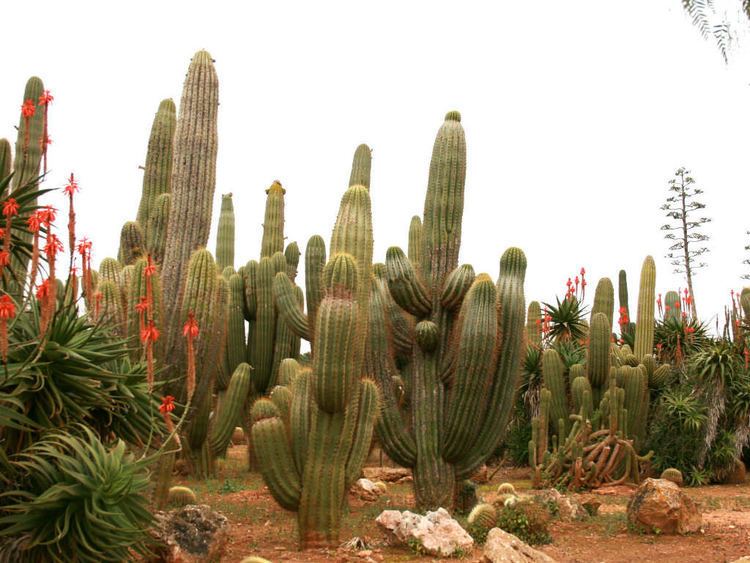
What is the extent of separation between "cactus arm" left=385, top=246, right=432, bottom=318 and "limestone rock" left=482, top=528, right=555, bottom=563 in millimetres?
3522

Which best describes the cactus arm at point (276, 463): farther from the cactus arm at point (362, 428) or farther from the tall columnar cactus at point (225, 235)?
the tall columnar cactus at point (225, 235)

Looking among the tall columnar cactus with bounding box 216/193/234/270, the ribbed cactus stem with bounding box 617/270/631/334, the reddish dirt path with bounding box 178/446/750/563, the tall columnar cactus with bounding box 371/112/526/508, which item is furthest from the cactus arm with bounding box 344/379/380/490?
the ribbed cactus stem with bounding box 617/270/631/334

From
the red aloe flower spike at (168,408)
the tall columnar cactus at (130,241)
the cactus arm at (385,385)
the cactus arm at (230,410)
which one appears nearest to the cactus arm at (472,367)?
the cactus arm at (385,385)

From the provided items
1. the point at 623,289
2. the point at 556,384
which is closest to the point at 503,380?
the point at 556,384

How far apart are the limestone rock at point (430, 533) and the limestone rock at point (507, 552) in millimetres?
873

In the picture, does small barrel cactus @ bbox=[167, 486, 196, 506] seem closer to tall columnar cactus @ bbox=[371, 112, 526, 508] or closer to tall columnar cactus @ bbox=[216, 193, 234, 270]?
tall columnar cactus @ bbox=[371, 112, 526, 508]

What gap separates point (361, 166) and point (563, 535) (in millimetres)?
7950

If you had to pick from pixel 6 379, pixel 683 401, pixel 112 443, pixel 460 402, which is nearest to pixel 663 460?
pixel 683 401

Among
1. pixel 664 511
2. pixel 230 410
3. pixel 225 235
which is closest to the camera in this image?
pixel 664 511

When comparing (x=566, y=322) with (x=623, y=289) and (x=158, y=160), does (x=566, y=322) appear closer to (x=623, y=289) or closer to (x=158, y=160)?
(x=623, y=289)

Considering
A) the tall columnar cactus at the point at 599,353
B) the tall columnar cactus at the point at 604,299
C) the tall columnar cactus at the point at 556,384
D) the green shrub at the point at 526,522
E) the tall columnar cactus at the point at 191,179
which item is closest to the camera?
the green shrub at the point at 526,522

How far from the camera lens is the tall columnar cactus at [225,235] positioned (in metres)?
17.7

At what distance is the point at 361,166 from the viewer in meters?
14.7

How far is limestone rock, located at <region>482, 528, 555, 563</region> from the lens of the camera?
6.34 metres
